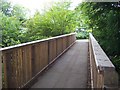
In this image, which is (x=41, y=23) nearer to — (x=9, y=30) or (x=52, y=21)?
(x=52, y=21)

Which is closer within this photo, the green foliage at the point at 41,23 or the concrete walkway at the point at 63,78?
the concrete walkway at the point at 63,78

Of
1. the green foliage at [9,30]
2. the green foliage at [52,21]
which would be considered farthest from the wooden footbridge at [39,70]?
the green foliage at [52,21]

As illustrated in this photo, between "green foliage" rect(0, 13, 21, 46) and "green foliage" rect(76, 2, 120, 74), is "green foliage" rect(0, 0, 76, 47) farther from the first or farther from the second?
"green foliage" rect(76, 2, 120, 74)

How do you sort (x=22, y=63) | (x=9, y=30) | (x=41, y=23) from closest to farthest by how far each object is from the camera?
(x=22, y=63) < (x=9, y=30) < (x=41, y=23)

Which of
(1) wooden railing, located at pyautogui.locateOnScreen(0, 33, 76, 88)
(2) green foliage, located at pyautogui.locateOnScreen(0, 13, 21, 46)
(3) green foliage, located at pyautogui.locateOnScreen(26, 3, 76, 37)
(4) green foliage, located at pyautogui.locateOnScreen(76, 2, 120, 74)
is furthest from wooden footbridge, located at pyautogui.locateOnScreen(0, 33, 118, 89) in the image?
(3) green foliage, located at pyautogui.locateOnScreen(26, 3, 76, 37)

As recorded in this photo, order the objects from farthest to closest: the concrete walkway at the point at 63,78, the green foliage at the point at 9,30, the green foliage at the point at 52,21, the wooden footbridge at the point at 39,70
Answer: the green foliage at the point at 52,21, the green foliage at the point at 9,30, the concrete walkway at the point at 63,78, the wooden footbridge at the point at 39,70

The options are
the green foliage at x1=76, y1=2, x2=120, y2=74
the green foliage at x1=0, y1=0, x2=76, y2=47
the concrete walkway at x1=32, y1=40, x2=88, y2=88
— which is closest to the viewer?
the concrete walkway at x1=32, y1=40, x2=88, y2=88

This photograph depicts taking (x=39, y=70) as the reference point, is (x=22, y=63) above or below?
above

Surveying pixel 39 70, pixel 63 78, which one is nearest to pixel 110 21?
pixel 63 78

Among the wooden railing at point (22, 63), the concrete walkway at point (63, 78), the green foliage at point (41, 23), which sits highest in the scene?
the green foliage at point (41, 23)

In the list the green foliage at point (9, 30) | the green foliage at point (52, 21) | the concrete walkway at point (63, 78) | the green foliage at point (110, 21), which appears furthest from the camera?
the green foliage at point (52, 21)

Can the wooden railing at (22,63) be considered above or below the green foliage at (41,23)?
below

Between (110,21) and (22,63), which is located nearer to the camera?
(22,63)

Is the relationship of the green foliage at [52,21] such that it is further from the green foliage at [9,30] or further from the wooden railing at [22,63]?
the wooden railing at [22,63]
